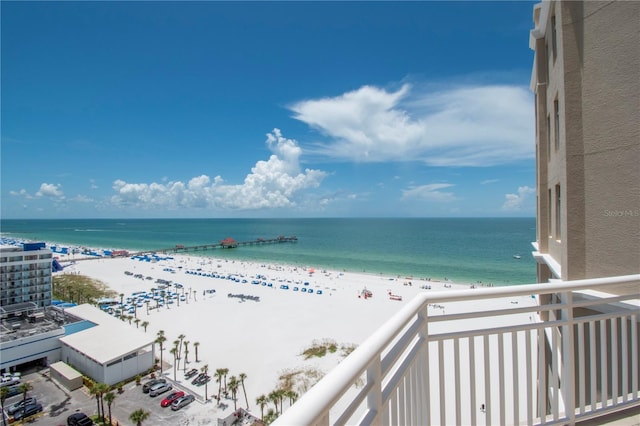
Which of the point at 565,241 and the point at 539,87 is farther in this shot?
the point at 539,87

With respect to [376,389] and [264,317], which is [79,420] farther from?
[376,389]

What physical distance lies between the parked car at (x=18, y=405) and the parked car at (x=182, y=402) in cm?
587

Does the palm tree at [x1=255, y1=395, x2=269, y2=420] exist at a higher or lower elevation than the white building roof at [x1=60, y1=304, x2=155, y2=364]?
lower

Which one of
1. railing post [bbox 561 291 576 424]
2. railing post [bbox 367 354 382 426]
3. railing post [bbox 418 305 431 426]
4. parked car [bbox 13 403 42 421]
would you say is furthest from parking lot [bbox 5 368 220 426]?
railing post [bbox 367 354 382 426]

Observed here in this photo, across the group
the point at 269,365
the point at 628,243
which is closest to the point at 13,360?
the point at 269,365

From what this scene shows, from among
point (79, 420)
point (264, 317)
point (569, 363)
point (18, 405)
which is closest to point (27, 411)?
point (18, 405)

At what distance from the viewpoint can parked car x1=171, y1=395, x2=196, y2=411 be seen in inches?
515

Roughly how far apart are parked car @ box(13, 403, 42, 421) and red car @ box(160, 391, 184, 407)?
4.88 meters

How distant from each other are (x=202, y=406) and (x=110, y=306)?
62.0 ft

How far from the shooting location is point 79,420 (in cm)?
1221

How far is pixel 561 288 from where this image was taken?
7.41 ft

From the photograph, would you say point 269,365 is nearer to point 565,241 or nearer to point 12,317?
point 565,241

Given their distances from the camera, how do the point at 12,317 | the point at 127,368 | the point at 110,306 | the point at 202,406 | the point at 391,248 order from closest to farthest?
the point at 202,406
the point at 127,368
the point at 12,317
the point at 110,306
the point at 391,248

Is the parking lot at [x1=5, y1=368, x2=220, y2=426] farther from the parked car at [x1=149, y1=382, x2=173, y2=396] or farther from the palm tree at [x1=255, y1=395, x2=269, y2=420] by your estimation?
the palm tree at [x1=255, y1=395, x2=269, y2=420]
